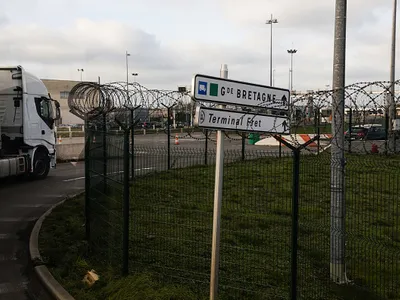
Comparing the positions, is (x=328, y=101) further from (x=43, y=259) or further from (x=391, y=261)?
(x=43, y=259)

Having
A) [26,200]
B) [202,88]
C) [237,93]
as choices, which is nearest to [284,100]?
[237,93]

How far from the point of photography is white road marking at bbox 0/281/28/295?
5.76 metres

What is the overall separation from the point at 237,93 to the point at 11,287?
4086mm

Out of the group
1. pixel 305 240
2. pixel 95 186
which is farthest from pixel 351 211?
pixel 95 186

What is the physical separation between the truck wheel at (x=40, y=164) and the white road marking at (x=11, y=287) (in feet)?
33.1

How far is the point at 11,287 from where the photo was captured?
5.89 m

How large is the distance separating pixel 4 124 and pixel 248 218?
10.3 metres

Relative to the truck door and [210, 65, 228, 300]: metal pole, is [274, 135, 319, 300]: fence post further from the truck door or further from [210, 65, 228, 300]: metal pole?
the truck door

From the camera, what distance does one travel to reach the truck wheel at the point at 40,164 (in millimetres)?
15602

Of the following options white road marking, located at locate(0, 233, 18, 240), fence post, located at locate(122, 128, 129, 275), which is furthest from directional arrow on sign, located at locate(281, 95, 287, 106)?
white road marking, located at locate(0, 233, 18, 240)

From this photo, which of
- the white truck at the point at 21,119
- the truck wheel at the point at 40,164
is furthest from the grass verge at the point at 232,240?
the truck wheel at the point at 40,164

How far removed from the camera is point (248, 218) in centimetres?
839

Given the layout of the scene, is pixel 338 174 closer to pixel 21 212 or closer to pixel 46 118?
pixel 21 212

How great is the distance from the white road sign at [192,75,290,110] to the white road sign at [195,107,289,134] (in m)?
0.10
